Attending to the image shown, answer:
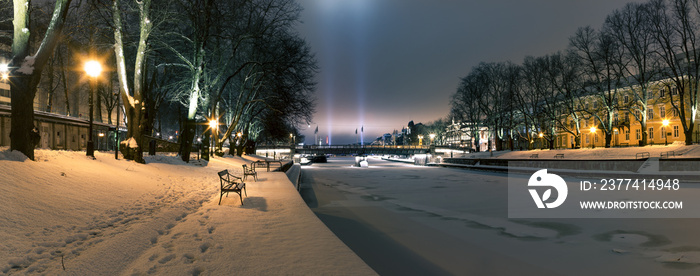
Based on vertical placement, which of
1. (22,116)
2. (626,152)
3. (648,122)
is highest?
(648,122)

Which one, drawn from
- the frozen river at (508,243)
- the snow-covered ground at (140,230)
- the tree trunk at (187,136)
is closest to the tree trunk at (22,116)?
the snow-covered ground at (140,230)

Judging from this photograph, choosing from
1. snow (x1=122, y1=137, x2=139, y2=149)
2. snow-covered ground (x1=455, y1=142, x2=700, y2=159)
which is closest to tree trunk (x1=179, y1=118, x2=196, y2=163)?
snow (x1=122, y1=137, x2=139, y2=149)

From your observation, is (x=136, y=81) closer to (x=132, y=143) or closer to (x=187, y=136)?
(x=132, y=143)

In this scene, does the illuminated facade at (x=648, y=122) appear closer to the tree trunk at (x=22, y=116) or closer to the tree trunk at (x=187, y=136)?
the tree trunk at (x=187, y=136)

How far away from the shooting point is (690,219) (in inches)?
461

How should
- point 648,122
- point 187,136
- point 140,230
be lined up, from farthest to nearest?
point 648,122 → point 187,136 → point 140,230

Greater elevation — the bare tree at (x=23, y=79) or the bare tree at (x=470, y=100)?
the bare tree at (x=470, y=100)

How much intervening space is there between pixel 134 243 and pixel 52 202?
3.33m

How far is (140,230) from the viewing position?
725 centimetres

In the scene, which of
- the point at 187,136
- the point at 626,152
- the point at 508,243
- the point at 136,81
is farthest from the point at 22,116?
the point at 626,152

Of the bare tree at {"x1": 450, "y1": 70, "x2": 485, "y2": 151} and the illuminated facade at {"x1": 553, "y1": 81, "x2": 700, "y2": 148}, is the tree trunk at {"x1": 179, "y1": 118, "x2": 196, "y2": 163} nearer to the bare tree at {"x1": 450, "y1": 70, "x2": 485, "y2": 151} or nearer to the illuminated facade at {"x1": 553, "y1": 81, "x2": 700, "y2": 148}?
the illuminated facade at {"x1": 553, "y1": 81, "x2": 700, "y2": 148}

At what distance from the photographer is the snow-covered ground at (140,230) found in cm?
512

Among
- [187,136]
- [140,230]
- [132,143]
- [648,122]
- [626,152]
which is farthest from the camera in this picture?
[648,122]

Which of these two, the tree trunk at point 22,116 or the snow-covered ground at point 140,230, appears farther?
the tree trunk at point 22,116
